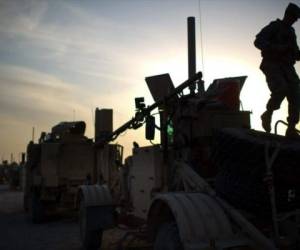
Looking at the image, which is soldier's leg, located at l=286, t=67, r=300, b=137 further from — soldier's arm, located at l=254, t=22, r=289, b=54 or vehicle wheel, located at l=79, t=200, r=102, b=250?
vehicle wheel, located at l=79, t=200, r=102, b=250

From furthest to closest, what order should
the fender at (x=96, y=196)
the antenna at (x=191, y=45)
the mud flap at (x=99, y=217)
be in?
the antenna at (x=191, y=45) → the fender at (x=96, y=196) → the mud flap at (x=99, y=217)

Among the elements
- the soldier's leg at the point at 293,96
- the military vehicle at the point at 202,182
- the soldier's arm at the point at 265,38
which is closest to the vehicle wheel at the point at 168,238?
the military vehicle at the point at 202,182

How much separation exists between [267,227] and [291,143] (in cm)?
88

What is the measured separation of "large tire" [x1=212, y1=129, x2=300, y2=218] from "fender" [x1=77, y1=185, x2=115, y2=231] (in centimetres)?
357

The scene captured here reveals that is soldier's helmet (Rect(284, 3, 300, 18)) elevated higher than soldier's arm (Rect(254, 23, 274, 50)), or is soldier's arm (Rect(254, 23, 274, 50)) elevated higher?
soldier's helmet (Rect(284, 3, 300, 18))

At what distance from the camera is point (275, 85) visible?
5316 mm

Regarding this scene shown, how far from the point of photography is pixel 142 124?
23.2 feet

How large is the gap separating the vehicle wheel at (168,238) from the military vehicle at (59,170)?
358 inches

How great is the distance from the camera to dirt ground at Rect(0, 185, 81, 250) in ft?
30.6

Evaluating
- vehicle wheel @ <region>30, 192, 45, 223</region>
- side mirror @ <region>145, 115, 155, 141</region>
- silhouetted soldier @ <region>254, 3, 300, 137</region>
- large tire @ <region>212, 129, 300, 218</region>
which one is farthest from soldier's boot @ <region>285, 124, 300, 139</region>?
vehicle wheel @ <region>30, 192, 45, 223</region>

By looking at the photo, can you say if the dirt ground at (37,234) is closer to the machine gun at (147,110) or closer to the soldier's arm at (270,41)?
the machine gun at (147,110)

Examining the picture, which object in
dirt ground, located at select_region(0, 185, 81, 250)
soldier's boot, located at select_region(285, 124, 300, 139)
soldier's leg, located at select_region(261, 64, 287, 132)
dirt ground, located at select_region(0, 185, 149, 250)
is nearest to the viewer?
soldier's boot, located at select_region(285, 124, 300, 139)

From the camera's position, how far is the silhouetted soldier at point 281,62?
209 inches

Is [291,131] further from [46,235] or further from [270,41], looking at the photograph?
[46,235]
